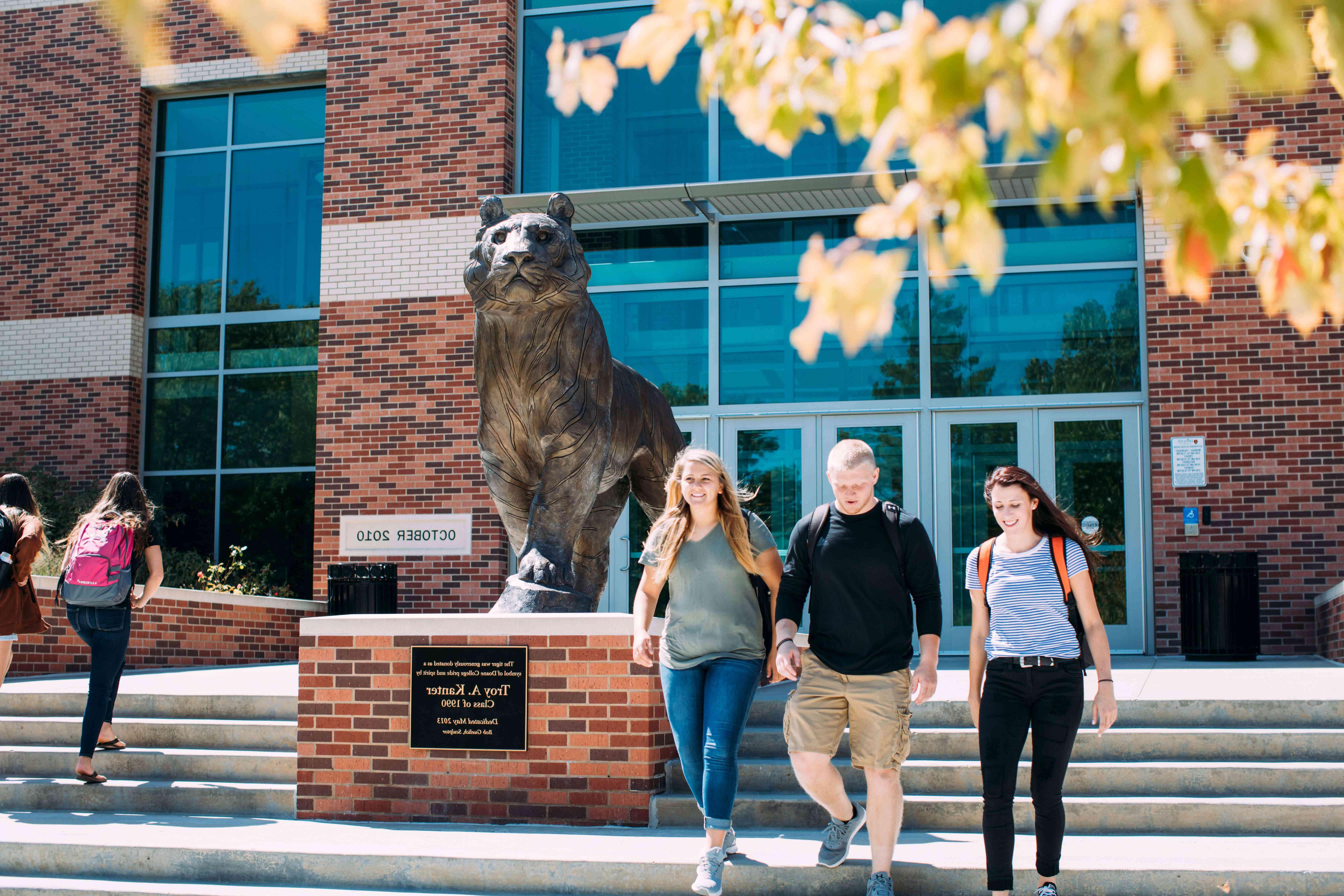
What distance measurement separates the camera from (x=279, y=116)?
50.9 ft

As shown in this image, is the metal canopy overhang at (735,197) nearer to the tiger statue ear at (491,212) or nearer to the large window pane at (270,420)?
the large window pane at (270,420)

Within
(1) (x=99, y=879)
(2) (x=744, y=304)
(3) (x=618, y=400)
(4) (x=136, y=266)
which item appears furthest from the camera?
(4) (x=136, y=266)

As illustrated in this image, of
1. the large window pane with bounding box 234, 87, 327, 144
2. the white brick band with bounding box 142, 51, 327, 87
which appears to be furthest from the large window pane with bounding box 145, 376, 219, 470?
the white brick band with bounding box 142, 51, 327, 87

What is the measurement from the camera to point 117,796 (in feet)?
22.8

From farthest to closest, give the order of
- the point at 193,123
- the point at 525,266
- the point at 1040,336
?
1. the point at 193,123
2. the point at 1040,336
3. the point at 525,266

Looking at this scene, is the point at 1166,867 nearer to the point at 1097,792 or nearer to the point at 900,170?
the point at 1097,792

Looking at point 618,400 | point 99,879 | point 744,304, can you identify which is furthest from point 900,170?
point 99,879

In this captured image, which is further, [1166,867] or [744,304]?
[744,304]

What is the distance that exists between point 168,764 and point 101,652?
749 millimetres

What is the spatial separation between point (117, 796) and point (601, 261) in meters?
8.58

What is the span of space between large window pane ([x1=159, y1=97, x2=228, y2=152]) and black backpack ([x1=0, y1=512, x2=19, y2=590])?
950 cm

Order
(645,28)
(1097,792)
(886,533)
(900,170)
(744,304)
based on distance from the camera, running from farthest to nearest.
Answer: (744,304) → (900,170) → (1097,792) → (886,533) → (645,28)

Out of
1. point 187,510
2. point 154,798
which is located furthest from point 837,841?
point 187,510

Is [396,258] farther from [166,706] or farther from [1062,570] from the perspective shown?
[1062,570]
